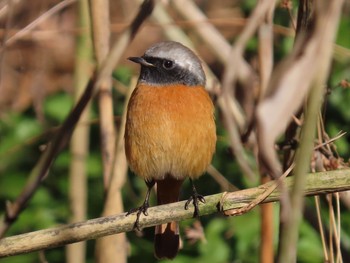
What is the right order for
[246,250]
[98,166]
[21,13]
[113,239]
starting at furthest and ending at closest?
[21,13] → [98,166] → [246,250] → [113,239]

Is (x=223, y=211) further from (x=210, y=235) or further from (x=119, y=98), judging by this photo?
(x=119, y=98)

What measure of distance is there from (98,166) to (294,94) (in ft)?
11.2

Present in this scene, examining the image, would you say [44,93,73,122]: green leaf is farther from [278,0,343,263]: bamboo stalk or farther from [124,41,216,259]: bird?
[278,0,343,263]: bamboo stalk

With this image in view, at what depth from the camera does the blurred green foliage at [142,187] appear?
3.96m

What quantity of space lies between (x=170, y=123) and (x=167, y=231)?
0.56 meters

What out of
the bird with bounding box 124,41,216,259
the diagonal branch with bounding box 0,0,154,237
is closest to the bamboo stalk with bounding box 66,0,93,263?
the bird with bounding box 124,41,216,259

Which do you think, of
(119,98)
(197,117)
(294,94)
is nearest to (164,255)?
(197,117)

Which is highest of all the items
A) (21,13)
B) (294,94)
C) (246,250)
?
(21,13)

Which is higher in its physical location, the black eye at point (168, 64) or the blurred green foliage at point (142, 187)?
the black eye at point (168, 64)

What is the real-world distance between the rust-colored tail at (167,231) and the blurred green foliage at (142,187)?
0.27 m

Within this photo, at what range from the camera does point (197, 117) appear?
11.5ft

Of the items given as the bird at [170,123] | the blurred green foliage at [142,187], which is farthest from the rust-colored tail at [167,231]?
the blurred green foliage at [142,187]

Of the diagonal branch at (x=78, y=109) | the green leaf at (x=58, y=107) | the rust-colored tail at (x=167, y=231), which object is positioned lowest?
the rust-colored tail at (x=167, y=231)

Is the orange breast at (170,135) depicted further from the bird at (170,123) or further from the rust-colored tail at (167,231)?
the rust-colored tail at (167,231)
